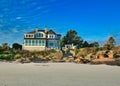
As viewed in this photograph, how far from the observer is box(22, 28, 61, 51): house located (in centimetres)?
7025

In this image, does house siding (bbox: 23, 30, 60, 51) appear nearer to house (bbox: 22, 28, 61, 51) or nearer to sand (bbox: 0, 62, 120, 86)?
house (bbox: 22, 28, 61, 51)

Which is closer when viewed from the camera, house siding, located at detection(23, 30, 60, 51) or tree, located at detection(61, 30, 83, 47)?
house siding, located at detection(23, 30, 60, 51)

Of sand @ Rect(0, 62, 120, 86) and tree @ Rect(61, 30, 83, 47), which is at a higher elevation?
tree @ Rect(61, 30, 83, 47)

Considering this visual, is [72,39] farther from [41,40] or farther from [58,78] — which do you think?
[58,78]

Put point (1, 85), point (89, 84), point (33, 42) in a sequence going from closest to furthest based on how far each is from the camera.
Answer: point (1, 85) → point (89, 84) → point (33, 42)

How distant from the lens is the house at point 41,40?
7025 centimetres

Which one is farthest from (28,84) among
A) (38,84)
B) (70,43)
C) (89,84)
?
(70,43)

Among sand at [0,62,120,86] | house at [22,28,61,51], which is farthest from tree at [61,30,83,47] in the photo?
sand at [0,62,120,86]

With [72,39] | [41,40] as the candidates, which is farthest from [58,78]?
[72,39]

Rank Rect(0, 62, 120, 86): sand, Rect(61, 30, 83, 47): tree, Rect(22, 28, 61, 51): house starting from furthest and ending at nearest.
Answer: Rect(61, 30, 83, 47): tree
Rect(22, 28, 61, 51): house
Rect(0, 62, 120, 86): sand

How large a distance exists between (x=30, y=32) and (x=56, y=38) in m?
7.54

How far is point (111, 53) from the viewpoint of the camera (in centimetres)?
3384

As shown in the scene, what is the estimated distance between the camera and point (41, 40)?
70.9m

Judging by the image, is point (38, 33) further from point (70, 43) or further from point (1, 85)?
point (1, 85)
